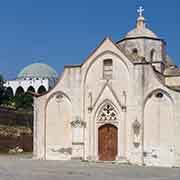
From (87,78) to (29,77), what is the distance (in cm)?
7710

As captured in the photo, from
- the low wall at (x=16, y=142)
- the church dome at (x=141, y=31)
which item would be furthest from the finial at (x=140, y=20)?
the low wall at (x=16, y=142)

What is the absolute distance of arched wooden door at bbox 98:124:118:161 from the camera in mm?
35312

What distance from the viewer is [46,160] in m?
36.8

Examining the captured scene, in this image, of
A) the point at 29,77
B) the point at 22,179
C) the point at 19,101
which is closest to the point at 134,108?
the point at 22,179

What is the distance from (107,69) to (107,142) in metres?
5.31

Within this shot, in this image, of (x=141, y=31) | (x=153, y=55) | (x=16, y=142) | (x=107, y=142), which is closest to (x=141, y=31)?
(x=141, y=31)

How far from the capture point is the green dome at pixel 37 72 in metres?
113

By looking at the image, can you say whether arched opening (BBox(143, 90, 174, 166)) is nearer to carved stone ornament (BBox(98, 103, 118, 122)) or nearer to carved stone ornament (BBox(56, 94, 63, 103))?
carved stone ornament (BBox(98, 103, 118, 122))

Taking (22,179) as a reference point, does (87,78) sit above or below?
above

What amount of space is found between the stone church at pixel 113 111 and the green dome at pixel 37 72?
243ft

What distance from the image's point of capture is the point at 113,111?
35500 millimetres

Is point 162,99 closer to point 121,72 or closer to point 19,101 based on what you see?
point 121,72

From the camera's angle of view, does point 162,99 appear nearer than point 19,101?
Yes

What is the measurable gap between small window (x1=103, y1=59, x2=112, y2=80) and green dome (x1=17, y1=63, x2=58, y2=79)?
248 feet
